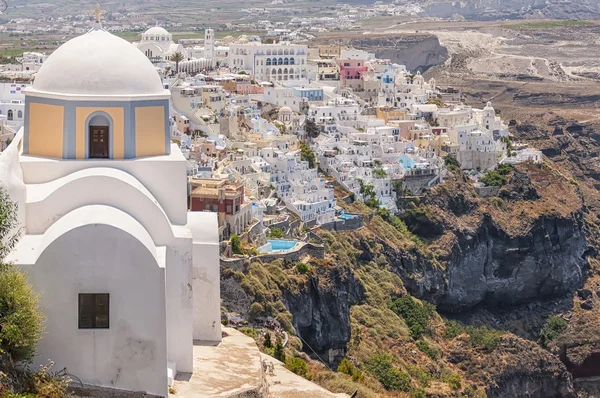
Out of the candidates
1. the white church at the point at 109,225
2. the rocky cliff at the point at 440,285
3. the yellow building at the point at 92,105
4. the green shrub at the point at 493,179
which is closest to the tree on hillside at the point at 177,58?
the rocky cliff at the point at 440,285

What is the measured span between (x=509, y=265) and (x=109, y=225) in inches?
1876

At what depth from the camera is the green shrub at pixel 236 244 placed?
39.1m

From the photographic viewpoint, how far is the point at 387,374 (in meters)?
39.3

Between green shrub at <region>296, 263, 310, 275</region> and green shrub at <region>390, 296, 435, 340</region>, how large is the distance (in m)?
7.70

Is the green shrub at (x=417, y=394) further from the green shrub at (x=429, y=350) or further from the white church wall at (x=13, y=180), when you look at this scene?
the white church wall at (x=13, y=180)

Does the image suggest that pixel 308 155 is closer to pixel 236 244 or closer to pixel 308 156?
pixel 308 156

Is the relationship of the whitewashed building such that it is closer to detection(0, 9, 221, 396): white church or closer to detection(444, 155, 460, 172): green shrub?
detection(444, 155, 460, 172): green shrub

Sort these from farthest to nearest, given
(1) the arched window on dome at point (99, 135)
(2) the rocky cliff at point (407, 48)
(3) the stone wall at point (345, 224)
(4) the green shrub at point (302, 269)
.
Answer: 1. (2) the rocky cliff at point (407, 48)
2. (3) the stone wall at point (345, 224)
3. (4) the green shrub at point (302, 269)
4. (1) the arched window on dome at point (99, 135)

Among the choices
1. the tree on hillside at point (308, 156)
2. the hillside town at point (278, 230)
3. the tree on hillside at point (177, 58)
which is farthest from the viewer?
the tree on hillside at point (177, 58)

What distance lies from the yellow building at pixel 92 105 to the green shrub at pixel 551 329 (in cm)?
4009

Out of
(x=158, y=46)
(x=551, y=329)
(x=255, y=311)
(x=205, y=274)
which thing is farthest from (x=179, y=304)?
(x=158, y=46)

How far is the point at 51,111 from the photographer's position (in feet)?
65.1

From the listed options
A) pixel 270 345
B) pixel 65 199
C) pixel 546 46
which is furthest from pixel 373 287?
pixel 546 46

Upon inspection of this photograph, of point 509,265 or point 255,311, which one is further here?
point 509,265
